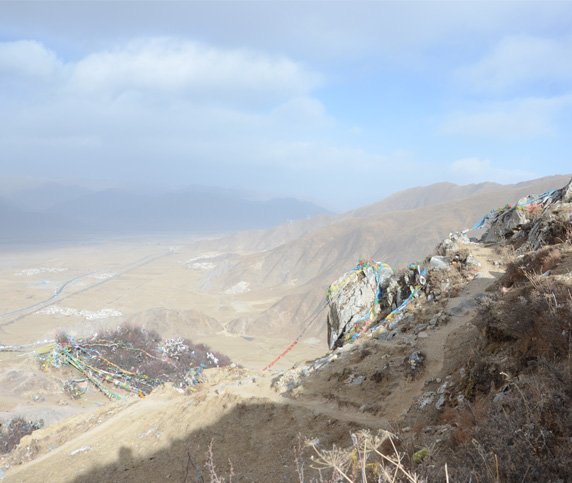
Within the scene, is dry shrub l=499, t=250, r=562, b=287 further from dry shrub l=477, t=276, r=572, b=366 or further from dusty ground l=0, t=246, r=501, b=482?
dry shrub l=477, t=276, r=572, b=366

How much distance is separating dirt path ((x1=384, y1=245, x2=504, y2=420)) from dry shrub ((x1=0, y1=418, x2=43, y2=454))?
1544cm

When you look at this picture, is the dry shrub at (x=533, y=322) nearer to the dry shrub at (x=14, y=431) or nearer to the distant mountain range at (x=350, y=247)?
the dry shrub at (x=14, y=431)

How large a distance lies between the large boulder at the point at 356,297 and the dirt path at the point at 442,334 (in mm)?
3594

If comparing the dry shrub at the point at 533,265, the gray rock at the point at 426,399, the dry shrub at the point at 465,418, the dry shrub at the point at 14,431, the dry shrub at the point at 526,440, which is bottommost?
the dry shrub at the point at 14,431

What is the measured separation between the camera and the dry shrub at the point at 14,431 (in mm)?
17078

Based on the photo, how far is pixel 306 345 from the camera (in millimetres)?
46656

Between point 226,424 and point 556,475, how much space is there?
861 cm

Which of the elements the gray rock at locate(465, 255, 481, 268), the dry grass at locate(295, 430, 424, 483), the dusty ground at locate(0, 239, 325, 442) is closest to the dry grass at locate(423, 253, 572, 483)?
the dry grass at locate(295, 430, 424, 483)

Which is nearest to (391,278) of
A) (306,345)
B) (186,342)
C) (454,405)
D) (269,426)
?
(269,426)

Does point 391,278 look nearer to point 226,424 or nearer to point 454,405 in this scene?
point 226,424

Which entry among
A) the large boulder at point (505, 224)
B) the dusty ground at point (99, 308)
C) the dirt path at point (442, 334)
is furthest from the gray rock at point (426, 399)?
the dusty ground at point (99, 308)

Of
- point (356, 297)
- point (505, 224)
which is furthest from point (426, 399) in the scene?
point (505, 224)

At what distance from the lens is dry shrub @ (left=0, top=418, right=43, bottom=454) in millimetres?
17078

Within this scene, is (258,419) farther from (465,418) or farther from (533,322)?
(533,322)
